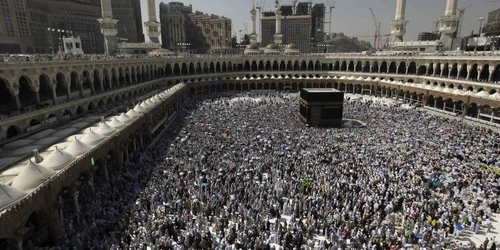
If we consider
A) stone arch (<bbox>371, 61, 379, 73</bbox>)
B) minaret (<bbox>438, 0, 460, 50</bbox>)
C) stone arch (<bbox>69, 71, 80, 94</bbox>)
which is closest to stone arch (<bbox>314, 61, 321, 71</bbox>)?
stone arch (<bbox>371, 61, 379, 73</bbox>)

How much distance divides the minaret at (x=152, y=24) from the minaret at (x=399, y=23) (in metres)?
48.1

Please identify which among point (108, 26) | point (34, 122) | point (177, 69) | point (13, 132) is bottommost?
point (13, 132)

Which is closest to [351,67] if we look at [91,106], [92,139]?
[91,106]

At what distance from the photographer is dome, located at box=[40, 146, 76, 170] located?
1261 centimetres

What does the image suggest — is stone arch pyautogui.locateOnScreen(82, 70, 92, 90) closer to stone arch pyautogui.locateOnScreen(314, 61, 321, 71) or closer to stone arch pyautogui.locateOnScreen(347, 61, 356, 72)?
stone arch pyautogui.locateOnScreen(314, 61, 321, 71)

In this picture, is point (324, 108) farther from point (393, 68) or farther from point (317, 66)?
point (317, 66)

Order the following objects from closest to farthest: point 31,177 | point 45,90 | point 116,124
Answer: point 31,177 < point 116,124 < point 45,90

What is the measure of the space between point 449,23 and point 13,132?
200 ft

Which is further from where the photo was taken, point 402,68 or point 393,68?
point 393,68

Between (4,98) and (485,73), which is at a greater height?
(485,73)

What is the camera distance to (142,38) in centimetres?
9481

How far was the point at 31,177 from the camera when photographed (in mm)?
11211

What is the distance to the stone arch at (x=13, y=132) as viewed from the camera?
61.6 feet

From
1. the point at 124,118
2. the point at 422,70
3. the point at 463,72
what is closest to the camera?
the point at 124,118
